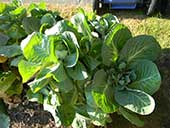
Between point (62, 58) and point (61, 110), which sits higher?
point (62, 58)

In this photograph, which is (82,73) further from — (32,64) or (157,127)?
(157,127)

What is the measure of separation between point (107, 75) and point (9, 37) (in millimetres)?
462

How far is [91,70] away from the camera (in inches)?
66.6

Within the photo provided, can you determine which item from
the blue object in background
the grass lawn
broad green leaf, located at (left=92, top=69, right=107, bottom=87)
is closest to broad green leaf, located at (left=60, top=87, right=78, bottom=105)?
broad green leaf, located at (left=92, top=69, right=107, bottom=87)

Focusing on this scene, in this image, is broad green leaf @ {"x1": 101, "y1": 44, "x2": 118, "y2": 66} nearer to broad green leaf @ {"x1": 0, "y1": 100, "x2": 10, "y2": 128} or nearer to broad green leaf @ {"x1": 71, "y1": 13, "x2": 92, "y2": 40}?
broad green leaf @ {"x1": 71, "y1": 13, "x2": 92, "y2": 40}

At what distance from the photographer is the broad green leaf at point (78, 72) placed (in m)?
1.65

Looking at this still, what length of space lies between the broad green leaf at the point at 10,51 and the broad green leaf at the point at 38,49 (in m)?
0.10

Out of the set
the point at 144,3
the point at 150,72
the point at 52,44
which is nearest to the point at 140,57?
the point at 150,72

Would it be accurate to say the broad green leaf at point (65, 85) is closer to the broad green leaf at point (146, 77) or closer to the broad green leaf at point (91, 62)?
the broad green leaf at point (91, 62)

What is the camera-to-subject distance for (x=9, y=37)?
187 cm

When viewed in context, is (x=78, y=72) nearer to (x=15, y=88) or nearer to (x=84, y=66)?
(x=84, y=66)

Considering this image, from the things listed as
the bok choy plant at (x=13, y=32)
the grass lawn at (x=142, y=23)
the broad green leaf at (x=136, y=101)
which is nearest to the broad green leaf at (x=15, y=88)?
the bok choy plant at (x=13, y=32)

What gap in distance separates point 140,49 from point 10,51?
52 cm

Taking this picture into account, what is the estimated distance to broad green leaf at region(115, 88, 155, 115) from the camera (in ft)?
5.37
